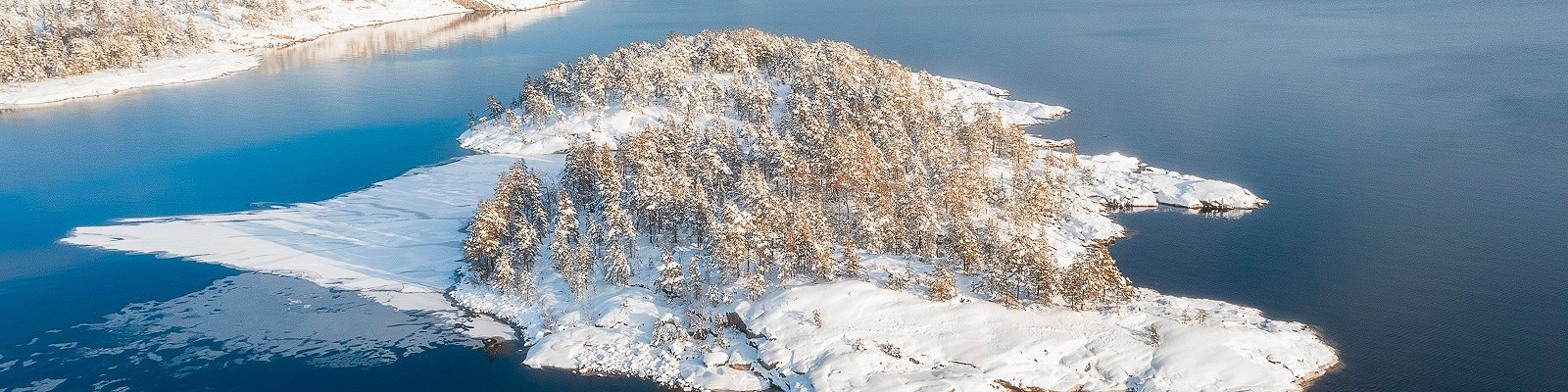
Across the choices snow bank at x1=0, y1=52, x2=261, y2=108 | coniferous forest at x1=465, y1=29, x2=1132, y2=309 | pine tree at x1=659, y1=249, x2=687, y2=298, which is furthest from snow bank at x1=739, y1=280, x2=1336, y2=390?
snow bank at x1=0, y1=52, x2=261, y2=108

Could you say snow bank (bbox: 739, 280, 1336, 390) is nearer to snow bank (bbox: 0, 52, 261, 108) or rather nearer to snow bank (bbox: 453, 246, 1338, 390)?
snow bank (bbox: 453, 246, 1338, 390)

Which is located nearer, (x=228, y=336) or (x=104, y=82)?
(x=228, y=336)

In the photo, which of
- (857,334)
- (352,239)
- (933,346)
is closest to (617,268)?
(857,334)

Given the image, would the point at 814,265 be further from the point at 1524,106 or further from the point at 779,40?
the point at 1524,106

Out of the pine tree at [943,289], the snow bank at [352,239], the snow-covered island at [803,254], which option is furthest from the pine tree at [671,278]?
the pine tree at [943,289]

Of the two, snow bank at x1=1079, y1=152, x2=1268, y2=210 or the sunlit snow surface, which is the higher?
snow bank at x1=1079, y1=152, x2=1268, y2=210

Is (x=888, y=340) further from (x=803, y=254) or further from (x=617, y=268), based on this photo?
(x=617, y=268)
